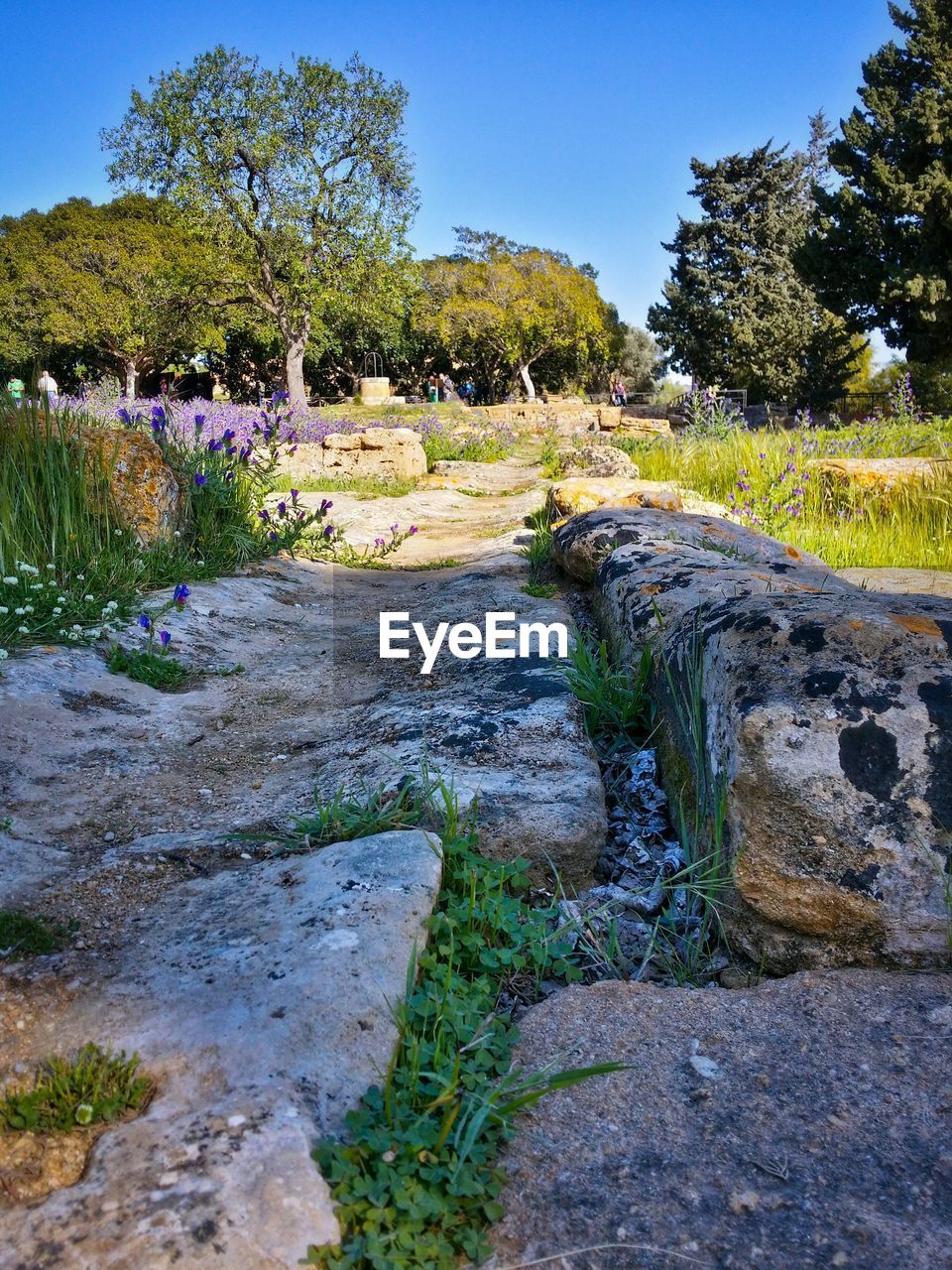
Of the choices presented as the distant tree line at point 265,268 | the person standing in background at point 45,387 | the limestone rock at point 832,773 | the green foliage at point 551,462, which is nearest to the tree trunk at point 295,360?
the distant tree line at point 265,268

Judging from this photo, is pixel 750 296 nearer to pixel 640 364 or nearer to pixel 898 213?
pixel 898 213

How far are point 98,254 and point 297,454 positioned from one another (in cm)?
2787

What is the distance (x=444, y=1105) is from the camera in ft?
4.63

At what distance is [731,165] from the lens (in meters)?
36.6

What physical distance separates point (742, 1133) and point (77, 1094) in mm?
1051

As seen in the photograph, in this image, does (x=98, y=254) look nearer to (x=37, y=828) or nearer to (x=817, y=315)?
(x=817, y=315)

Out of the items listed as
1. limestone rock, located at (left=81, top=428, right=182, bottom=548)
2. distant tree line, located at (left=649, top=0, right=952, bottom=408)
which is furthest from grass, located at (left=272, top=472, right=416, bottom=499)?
distant tree line, located at (left=649, top=0, right=952, bottom=408)

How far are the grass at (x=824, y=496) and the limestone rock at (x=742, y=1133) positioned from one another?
464cm

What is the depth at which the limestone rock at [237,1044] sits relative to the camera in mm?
1134

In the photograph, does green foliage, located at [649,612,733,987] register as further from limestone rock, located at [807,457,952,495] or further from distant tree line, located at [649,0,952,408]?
distant tree line, located at [649,0,952,408]

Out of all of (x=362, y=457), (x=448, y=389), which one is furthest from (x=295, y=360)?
(x=448, y=389)

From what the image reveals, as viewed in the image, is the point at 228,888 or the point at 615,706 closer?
the point at 228,888

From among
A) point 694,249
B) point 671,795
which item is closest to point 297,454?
point 671,795

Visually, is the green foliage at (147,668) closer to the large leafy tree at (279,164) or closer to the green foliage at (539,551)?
the green foliage at (539,551)
